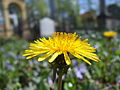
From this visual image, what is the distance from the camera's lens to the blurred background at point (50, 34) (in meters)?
1.21

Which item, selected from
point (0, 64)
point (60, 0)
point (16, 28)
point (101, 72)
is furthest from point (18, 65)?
point (60, 0)

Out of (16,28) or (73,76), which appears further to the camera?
(16,28)

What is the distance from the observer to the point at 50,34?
5.67m

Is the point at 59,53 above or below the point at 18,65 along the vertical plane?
above

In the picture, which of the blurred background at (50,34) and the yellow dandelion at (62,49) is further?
the blurred background at (50,34)

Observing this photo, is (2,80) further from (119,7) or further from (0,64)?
(119,7)

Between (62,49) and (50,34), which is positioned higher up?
(62,49)

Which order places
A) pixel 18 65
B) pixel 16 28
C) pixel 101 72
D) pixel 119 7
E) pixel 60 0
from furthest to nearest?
1. pixel 60 0
2. pixel 16 28
3. pixel 119 7
4. pixel 18 65
5. pixel 101 72

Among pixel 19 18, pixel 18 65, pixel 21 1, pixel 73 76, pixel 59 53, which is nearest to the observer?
pixel 59 53

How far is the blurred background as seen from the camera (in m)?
1.21

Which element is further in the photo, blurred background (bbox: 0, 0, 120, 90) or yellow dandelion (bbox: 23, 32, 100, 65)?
blurred background (bbox: 0, 0, 120, 90)

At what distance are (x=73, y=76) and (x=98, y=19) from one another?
10.7 m

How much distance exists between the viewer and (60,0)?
27.3 meters

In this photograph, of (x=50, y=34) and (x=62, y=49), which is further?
(x=50, y=34)
